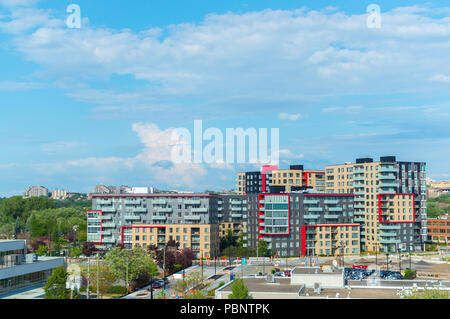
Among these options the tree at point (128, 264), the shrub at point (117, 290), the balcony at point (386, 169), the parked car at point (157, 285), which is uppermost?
the balcony at point (386, 169)

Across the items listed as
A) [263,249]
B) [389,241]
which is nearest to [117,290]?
[263,249]

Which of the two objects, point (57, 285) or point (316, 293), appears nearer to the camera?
point (316, 293)

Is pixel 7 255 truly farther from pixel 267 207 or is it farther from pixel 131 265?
pixel 267 207

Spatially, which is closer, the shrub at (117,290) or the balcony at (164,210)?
the shrub at (117,290)

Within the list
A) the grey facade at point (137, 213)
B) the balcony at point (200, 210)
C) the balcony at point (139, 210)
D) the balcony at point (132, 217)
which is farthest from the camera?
the balcony at point (139, 210)

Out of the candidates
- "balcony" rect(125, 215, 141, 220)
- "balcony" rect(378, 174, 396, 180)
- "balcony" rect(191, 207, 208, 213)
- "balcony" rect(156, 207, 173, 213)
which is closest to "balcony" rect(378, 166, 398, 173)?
"balcony" rect(378, 174, 396, 180)

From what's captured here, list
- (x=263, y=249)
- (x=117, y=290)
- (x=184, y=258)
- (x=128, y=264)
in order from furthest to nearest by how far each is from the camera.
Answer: (x=263, y=249) < (x=184, y=258) < (x=128, y=264) < (x=117, y=290)

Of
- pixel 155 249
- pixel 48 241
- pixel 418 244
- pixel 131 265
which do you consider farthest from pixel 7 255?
pixel 418 244

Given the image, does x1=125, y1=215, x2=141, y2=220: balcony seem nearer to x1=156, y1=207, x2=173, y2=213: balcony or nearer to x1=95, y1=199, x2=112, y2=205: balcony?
x1=156, y1=207, x2=173, y2=213: balcony

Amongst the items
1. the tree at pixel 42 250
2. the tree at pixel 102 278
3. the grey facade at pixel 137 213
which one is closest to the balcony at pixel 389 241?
the grey facade at pixel 137 213

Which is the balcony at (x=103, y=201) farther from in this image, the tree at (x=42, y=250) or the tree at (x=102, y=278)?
the tree at (x=102, y=278)

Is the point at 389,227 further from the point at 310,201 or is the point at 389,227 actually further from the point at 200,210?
the point at 200,210

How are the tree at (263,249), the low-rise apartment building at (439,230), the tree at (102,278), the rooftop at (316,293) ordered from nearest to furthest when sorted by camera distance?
the rooftop at (316,293)
the tree at (102,278)
the tree at (263,249)
the low-rise apartment building at (439,230)
